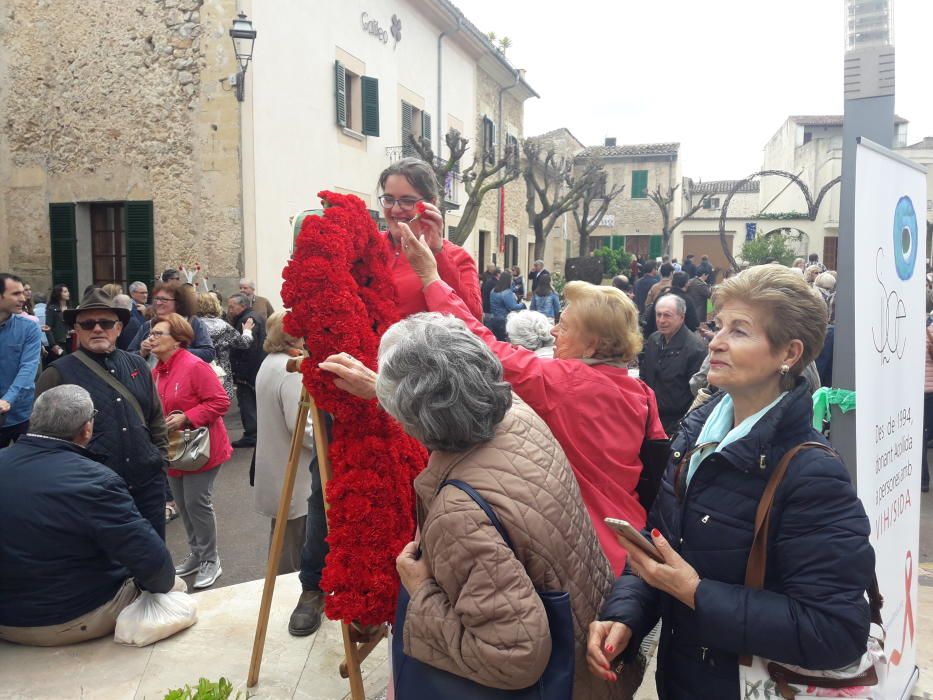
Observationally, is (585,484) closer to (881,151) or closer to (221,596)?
(881,151)

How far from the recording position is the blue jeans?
10.6 feet

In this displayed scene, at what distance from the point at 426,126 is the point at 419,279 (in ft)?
53.7

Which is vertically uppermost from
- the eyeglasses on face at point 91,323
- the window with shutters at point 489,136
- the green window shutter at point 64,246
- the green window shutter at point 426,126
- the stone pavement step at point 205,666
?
the window with shutters at point 489,136

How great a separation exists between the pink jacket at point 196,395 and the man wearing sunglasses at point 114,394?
583 millimetres

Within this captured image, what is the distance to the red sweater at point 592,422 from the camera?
2379 millimetres

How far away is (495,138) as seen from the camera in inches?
950

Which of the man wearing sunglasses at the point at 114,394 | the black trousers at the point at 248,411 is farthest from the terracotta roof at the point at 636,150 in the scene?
the man wearing sunglasses at the point at 114,394

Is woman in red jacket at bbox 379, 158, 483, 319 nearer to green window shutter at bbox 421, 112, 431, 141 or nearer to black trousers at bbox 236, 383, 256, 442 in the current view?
black trousers at bbox 236, 383, 256, 442

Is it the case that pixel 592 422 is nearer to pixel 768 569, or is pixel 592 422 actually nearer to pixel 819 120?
pixel 768 569

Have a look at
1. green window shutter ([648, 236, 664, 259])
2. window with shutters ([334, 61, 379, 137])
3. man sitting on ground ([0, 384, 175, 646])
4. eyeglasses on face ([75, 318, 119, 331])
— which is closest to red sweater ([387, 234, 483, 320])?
man sitting on ground ([0, 384, 175, 646])

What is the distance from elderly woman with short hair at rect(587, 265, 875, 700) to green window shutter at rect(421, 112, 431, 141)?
55.5ft

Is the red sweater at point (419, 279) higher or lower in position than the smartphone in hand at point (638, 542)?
higher

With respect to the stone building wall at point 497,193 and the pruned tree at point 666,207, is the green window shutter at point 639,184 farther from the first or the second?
the stone building wall at point 497,193

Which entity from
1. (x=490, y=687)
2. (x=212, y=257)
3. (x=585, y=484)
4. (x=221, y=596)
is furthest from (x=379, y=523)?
(x=212, y=257)
